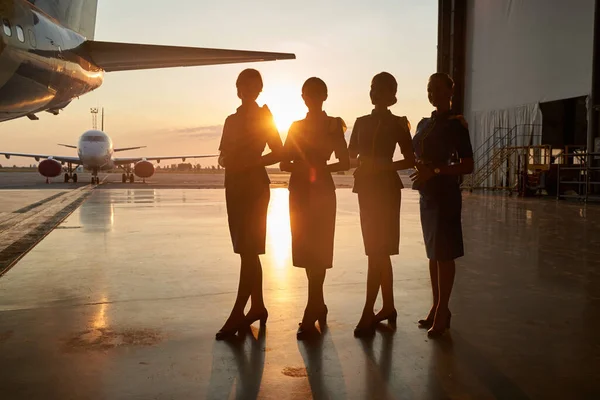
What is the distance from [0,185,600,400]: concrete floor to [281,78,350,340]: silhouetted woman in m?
0.43

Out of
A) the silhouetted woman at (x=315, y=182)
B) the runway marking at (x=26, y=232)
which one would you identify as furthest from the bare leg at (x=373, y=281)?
the runway marking at (x=26, y=232)

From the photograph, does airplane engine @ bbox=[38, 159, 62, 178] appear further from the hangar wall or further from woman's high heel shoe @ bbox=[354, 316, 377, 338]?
woman's high heel shoe @ bbox=[354, 316, 377, 338]

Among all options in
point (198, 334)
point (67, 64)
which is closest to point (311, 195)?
point (198, 334)

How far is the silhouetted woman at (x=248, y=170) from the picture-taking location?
3.27 metres

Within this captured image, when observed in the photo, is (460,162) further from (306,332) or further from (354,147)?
(306,332)

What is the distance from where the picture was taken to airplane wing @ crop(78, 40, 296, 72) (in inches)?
302

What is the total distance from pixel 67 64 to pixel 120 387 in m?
7.22

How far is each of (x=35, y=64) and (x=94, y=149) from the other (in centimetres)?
2409

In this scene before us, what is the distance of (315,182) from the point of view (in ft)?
10.8

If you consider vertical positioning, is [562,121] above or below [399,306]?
above

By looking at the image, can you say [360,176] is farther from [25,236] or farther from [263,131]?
[25,236]

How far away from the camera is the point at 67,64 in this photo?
8094 mm

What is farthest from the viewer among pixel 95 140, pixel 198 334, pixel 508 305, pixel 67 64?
pixel 95 140

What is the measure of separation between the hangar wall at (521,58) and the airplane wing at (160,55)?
51.5ft
